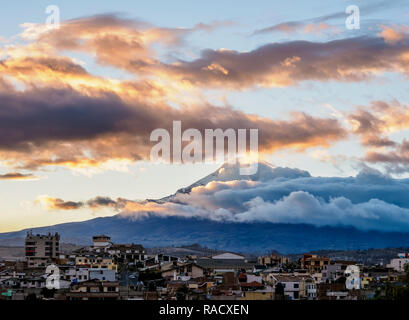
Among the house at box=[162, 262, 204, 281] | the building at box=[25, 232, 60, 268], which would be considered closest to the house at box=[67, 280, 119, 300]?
the house at box=[162, 262, 204, 281]

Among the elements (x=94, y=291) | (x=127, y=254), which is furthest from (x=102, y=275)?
(x=127, y=254)

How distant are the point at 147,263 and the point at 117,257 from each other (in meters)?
7.18

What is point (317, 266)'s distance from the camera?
132250 mm

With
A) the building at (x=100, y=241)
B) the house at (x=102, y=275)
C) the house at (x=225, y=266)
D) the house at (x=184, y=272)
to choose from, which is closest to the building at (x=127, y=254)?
the house at (x=225, y=266)

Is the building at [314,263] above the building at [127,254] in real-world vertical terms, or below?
below

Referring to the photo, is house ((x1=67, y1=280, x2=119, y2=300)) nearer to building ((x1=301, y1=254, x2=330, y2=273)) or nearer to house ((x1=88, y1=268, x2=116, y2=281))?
house ((x1=88, y1=268, x2=116, y2=281))

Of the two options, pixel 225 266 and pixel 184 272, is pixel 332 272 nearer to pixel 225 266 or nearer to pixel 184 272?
pixel 184 272

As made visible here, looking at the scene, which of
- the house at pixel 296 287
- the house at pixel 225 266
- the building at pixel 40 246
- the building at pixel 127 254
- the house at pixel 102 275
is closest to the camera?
the house at pixel 296 287

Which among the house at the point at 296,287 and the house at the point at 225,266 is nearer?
the house at the point at 296,287

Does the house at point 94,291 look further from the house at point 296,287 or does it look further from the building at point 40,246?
the building at point 40,246

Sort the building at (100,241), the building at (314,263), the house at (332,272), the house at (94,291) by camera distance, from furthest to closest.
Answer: the building at (100,241) → the building at (314,263) → the house at (332,272) → the house at (94,291)
